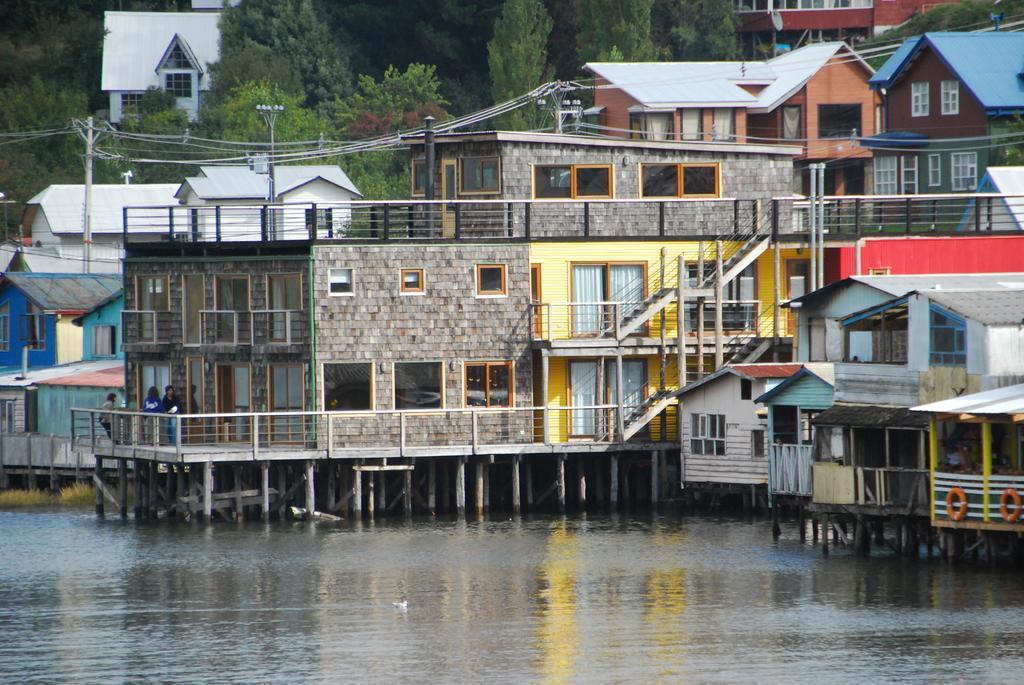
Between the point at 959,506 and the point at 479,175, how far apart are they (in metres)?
21.8

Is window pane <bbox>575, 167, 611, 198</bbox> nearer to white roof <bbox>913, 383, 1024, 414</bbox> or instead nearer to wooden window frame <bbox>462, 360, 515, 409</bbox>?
wooden window frame <bbox>462, 360, 515, 409</bbox>

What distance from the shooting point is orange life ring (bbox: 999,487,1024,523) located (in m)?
41.3

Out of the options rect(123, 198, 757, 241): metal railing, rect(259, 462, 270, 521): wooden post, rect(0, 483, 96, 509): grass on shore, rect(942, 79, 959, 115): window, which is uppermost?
rect(942, 79, 959, 115): window

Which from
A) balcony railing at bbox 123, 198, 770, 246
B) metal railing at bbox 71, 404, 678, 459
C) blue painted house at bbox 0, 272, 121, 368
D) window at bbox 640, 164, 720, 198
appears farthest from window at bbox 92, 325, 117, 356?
window at bbox 640, 164, 720, 198

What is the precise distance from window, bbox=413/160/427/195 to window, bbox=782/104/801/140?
3431cm

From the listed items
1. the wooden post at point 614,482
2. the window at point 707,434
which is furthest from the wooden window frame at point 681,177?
the wooden post at point 614,482

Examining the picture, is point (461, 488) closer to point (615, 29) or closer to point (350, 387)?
point (350, 387)

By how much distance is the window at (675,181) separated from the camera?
60.9 metres

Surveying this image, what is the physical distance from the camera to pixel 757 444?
177ft

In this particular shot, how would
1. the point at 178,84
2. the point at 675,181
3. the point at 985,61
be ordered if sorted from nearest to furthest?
the point at 675,181 → the point at 985,61 → the point at 178,84

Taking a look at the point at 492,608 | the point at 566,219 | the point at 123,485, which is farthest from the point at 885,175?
the point at 492,608

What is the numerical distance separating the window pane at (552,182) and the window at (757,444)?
Result: 1026 centimetres

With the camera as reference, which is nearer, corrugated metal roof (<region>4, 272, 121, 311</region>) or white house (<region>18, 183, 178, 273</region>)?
corrugated metal roof (<region>4, 272, 121, 311</region>)

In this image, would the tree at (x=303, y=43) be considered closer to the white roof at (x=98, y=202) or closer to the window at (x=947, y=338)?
the white roof at (x=98, y=202)
